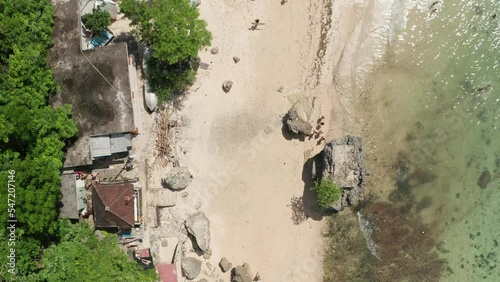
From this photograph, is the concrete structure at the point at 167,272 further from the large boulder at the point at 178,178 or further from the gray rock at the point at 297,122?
the gray rock at the point at 297,122

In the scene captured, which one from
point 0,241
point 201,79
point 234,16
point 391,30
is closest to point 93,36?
point 201,79

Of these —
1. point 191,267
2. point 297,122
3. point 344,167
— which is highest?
point 297,122

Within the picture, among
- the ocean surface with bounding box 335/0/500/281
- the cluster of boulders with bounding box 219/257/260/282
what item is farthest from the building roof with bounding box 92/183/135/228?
the ocean surface with bounding box 335/0/500/281

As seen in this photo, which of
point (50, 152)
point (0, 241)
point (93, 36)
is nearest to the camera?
point (0, 241)

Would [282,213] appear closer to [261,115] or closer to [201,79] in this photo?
[261,115]

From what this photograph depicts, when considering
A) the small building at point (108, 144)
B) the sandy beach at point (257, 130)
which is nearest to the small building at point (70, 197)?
the small building at point (108, 144)

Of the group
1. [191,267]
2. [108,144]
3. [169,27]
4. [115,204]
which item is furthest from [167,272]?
[169,27]

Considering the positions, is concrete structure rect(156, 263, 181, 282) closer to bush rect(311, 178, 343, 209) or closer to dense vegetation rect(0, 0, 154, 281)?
dense vegetation rect(0, 0, 154, 281)

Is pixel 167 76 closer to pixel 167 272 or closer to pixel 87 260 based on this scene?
pixel 87 260
